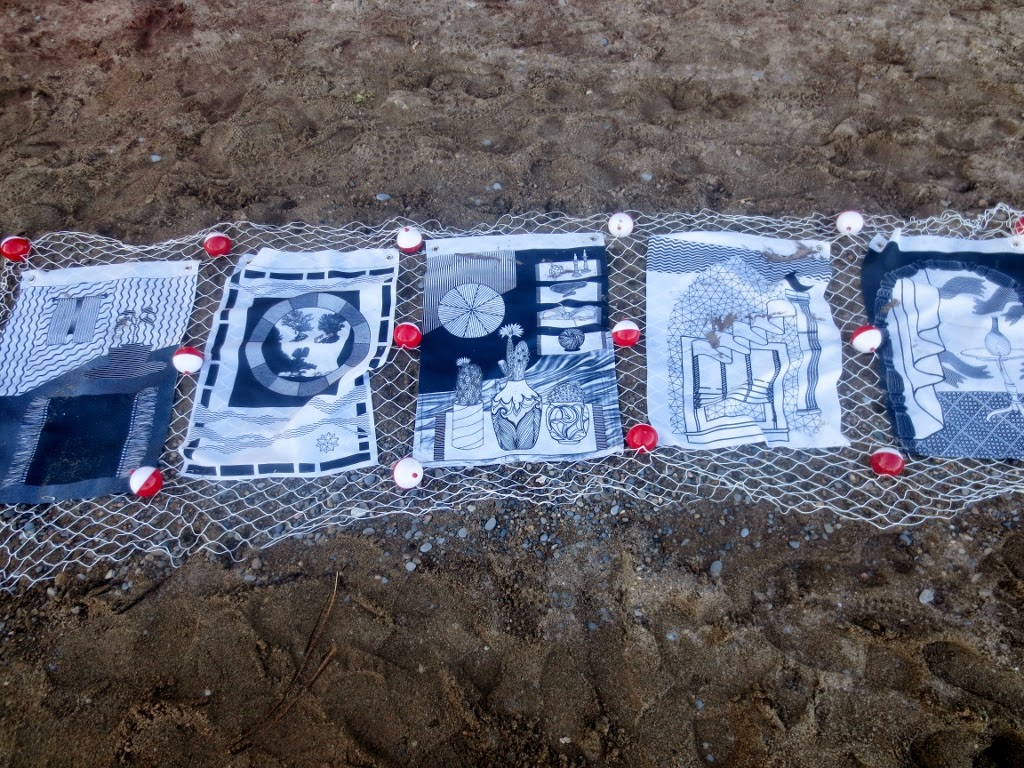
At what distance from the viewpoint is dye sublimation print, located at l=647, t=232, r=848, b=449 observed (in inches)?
67.8

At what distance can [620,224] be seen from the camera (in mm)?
1997

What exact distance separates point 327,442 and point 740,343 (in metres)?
1.23

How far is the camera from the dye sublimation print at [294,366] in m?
1.71

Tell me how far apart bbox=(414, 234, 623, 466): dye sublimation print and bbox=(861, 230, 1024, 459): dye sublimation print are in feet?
2.69

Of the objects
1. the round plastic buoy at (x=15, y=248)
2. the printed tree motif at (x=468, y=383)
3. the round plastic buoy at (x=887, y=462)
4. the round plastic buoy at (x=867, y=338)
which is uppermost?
the round plastic buoy at (x=15, y=248)

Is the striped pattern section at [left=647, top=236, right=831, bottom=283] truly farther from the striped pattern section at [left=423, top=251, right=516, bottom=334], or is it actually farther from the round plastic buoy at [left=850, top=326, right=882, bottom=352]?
the striped pattern section at [left=423, top=251, right=516, bottom=334]

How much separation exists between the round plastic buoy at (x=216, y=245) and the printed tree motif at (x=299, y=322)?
1.07ft

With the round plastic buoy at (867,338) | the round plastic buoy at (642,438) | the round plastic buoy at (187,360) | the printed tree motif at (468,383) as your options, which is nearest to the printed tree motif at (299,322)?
the round plastic buoy at (187,360)

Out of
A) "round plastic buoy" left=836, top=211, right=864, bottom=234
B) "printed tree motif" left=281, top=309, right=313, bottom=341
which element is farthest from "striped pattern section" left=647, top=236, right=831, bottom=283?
"printed tree motif" left=281, top=309, right=313, bottom=341

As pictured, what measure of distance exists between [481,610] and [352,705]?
0.34 metres

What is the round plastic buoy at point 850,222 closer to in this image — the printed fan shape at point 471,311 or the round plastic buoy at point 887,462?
the round plastic buoy at point 887,462

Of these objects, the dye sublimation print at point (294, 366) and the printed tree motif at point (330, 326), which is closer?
the dye sublimation print at point (294, 366)

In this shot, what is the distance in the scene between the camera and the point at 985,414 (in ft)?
5.56

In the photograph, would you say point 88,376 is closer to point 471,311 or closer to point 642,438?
point 471,311
